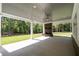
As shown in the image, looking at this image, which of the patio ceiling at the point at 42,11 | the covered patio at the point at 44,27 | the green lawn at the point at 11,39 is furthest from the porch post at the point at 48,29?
the green lawn at the point at 11,39

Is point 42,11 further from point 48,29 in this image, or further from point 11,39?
point 11,39

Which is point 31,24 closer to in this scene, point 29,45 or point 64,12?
point 29,45

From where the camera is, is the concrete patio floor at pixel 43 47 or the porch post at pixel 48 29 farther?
the porch post at pixel 48 29

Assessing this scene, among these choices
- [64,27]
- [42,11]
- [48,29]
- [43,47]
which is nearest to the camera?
[64,27]

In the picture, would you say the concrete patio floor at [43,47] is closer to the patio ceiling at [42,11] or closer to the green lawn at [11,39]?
the green lawn at [11,39]

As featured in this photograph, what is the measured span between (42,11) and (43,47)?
124 centimetres

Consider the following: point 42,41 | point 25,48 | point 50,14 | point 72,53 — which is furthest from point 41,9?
point 72,53

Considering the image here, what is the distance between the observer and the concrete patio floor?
14.8ft

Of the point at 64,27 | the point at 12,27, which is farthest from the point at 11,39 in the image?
the point at 64,27

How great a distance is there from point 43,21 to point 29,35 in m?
0.66

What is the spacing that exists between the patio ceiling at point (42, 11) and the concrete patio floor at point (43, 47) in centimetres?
71

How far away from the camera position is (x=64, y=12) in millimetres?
4988

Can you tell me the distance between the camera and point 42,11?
16.3 feet

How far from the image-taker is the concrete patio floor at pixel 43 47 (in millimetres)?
4512
